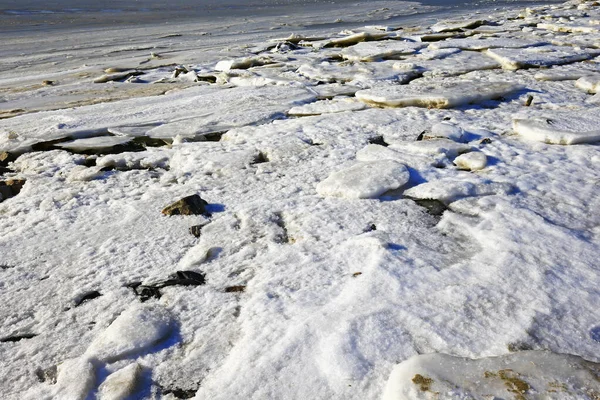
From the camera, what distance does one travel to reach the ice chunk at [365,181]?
1831 mm

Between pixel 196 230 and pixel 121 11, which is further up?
pixel 196 230

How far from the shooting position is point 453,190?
5.94ft

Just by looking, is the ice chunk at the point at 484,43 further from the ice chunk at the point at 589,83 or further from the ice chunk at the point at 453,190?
the ice chunk at the point at 453,190

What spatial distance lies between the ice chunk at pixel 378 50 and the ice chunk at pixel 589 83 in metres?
1.77

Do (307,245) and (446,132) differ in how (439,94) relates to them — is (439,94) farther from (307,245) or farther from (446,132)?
(307,245)

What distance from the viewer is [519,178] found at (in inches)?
75.9

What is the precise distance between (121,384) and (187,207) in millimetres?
812

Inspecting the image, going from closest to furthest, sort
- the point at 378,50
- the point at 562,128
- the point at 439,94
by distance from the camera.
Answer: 1. the point at 562,128
2. the point at 439,94
3. the point at 378,50

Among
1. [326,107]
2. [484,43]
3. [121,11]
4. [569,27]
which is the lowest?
[121,11]

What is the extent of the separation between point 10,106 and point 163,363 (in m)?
3.05

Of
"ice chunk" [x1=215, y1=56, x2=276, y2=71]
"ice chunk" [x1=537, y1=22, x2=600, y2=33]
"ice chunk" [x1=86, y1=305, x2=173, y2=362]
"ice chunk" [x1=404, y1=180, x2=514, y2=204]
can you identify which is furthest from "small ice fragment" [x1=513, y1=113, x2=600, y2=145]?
"ice chunk" [x1=537, y1=22, x2=600, y2=33]

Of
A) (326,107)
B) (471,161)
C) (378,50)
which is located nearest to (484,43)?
(378,50)

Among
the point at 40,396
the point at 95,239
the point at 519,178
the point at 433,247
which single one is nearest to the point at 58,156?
the point at 95,239

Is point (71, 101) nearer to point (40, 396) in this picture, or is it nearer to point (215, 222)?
point (215, 222)
